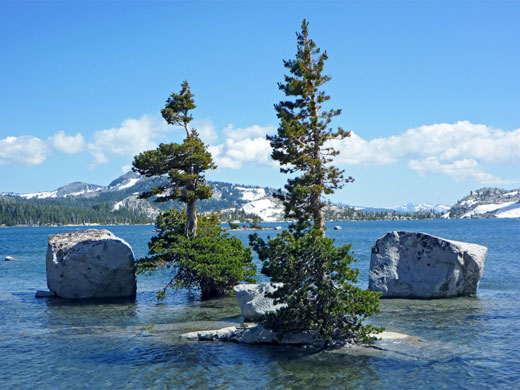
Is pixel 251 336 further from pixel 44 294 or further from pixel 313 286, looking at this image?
pixel 44 294

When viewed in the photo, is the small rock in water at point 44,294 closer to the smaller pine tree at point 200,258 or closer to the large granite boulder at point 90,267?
the large granite boulder at point 90,267

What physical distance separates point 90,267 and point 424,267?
76.1ft

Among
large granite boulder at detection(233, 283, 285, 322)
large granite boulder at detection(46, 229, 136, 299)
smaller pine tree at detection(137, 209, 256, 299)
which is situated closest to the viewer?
large granite boulder at detection(233, 283, 285, 322)

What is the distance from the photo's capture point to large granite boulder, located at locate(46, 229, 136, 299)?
1278 inches

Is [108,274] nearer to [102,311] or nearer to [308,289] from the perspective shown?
[102,311]

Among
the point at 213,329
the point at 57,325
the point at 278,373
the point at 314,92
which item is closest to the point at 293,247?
the point at 278,373

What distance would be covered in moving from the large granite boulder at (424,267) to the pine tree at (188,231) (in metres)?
9.36

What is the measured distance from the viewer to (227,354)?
18625 mm

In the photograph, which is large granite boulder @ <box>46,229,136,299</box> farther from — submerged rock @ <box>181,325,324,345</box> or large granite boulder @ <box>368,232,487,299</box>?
large granite boulder @ <box>368,232,487,299</box>

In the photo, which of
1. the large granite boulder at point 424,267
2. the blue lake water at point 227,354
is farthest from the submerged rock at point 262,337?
the large granite boulder at point 424,267

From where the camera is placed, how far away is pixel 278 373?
16.1 m

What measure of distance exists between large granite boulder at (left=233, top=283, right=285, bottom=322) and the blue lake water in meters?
2.18

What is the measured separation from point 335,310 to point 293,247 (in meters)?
3.06

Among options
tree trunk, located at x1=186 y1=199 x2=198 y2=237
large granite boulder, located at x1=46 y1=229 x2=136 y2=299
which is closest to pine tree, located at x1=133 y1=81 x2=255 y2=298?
tree trunk, located at x1=186 y1=199 x2=198 y2=237
